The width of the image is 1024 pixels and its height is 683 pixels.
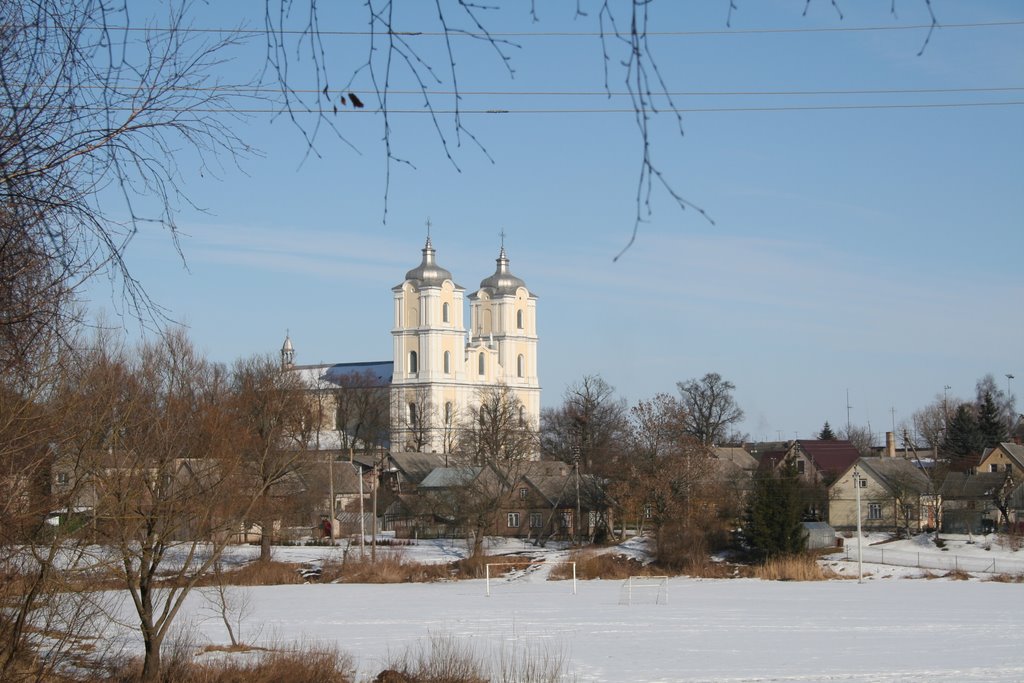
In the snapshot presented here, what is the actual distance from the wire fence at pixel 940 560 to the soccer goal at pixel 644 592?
9.33 metres

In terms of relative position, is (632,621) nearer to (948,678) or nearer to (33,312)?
(948,678)

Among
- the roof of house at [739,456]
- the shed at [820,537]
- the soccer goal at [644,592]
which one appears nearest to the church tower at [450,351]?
the roof of house at [739,456]

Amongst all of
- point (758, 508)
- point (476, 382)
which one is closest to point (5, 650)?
point (758, 508)

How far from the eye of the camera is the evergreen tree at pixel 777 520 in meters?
48.7

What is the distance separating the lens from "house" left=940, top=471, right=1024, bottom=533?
188 ft

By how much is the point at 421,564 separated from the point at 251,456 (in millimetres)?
8394

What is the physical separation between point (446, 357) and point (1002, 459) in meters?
52.1

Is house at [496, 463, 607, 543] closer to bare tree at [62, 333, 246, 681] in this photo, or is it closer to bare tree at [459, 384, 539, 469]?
bare tree at [459, 384, 539, 469]

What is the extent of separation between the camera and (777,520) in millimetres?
49125

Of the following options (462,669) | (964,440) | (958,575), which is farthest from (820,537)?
(964,440)

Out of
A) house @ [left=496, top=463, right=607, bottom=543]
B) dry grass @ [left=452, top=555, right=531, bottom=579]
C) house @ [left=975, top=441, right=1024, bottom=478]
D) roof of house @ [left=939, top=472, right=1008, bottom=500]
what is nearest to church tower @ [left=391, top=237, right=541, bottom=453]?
→ house @ [left=496, top=463, right=607, bottom=543]

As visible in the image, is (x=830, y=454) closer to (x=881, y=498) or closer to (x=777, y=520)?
(x=881, y=498)

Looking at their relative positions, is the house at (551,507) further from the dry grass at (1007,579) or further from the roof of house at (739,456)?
the dry grass at (1007,579)

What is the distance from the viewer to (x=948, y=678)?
21312 mm
